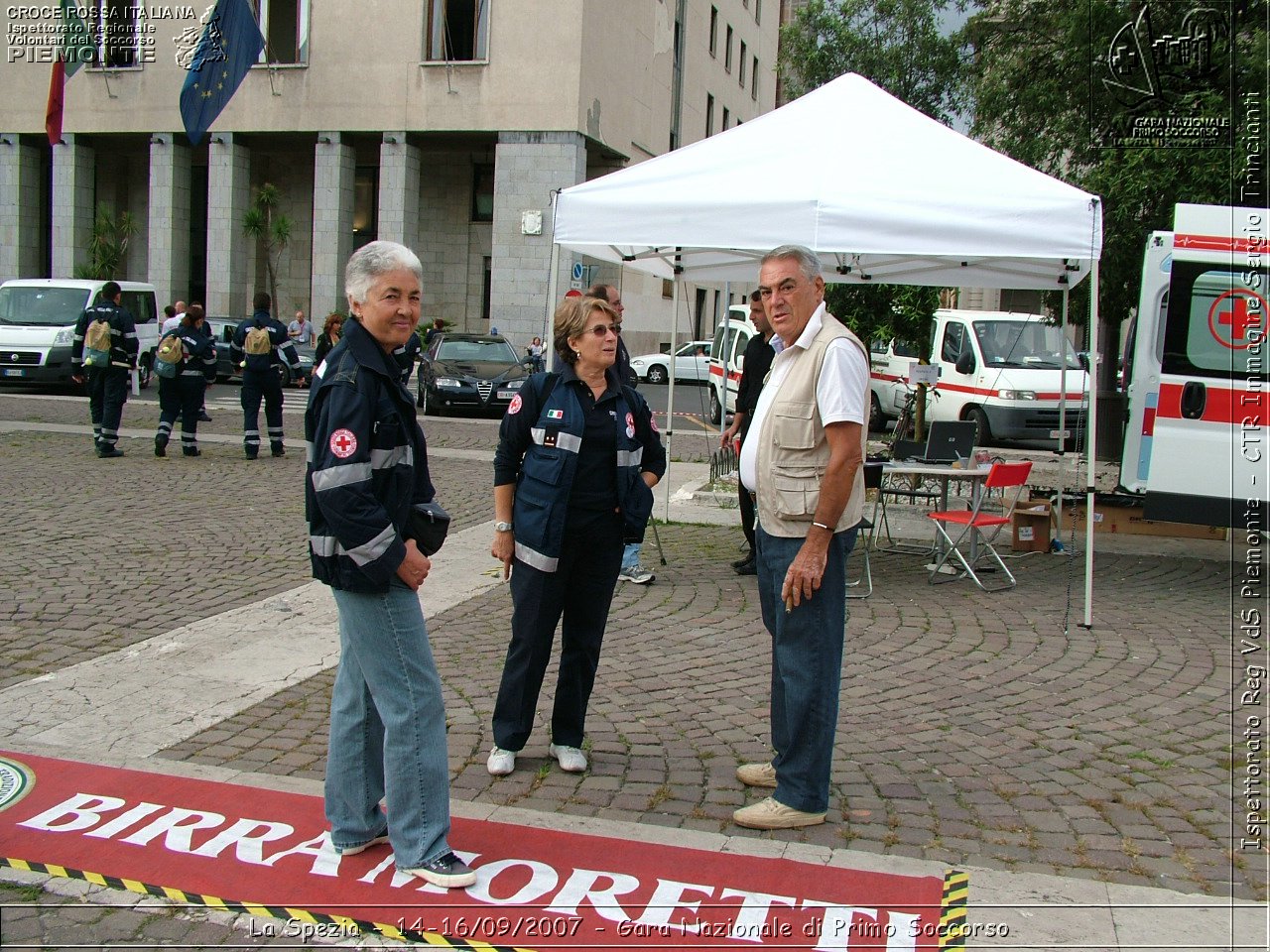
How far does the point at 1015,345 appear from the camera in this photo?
58.9 feet

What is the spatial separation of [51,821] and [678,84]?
41951mm

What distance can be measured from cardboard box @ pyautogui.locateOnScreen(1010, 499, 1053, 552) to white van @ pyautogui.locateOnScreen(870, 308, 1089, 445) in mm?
7089

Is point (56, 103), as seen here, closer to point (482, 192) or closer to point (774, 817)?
point (482, 192)

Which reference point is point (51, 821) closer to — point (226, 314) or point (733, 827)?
point (733, 827)

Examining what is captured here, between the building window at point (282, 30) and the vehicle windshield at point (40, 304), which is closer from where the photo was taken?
the vehicle windshield at point (40, 304)

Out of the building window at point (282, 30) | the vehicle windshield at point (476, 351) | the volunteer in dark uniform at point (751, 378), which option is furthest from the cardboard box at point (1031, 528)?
the building window at point (282, 30)

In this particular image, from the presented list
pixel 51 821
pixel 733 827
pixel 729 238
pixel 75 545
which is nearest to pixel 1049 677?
pixel 733 827

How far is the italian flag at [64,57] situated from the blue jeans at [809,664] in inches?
Answer: 1351

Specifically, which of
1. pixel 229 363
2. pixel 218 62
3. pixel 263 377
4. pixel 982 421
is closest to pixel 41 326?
pixel 229 363

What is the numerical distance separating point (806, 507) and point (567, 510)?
93 centimetres

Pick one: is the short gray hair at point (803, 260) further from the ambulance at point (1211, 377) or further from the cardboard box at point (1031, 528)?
the cardboard box at point (1031, 528)

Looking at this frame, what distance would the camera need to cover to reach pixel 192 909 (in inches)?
136

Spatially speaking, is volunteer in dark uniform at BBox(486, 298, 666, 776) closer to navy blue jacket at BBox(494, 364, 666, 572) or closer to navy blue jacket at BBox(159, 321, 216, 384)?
navy blue jacket at BBox(494, 364, 666, 572)

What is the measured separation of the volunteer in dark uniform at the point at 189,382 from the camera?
43.9 feet
